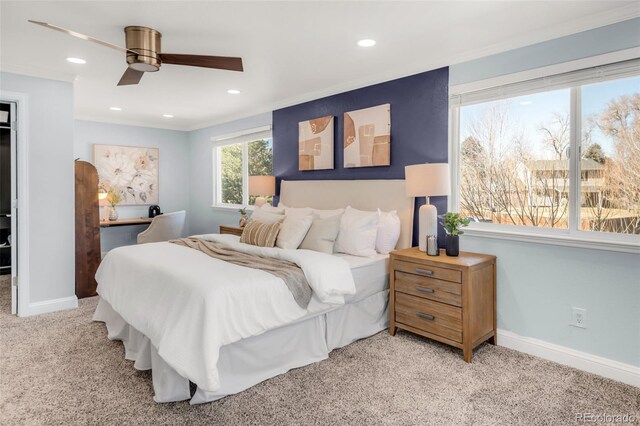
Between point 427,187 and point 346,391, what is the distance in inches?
66.1

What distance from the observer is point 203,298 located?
7.11 ft

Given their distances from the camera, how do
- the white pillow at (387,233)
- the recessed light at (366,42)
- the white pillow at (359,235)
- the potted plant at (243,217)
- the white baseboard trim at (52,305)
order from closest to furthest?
the recessed light at (366,42), the white pillow at (359,235), the white pillow at (387,233), the white baseboard trim at (52,305), the potted plant at (243,217)

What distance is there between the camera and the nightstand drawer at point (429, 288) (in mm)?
2803

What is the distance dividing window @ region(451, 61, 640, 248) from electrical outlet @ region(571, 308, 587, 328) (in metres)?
0.53

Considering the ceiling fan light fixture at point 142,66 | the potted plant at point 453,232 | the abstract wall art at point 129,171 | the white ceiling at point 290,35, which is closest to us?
the white ceiling at point 290,35

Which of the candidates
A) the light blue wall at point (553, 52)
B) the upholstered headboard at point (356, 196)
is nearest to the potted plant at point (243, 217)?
the upholstered headboard at point (356, 196)

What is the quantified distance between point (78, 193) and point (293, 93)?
106 inches

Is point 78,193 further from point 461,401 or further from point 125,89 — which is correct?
point 461,401

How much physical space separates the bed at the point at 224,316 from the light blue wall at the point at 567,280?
94 cm

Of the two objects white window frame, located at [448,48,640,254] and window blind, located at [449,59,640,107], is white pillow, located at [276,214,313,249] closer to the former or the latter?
white window frame, located at [448,48,640,254]

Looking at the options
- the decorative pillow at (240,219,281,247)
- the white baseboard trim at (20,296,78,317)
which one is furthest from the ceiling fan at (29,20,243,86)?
the white baseboard trim at (20,296,78,317)

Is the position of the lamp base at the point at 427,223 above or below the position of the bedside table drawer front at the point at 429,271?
above

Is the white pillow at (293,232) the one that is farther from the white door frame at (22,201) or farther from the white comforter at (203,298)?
the white door frame at (22,201)

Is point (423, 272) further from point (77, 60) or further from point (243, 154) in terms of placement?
point (243, 154)
